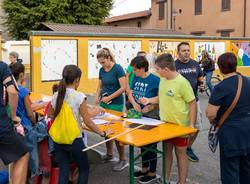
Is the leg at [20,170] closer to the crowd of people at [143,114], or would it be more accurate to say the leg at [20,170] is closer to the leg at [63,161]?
the crowd of people at [143,114]

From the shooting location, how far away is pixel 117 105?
559 cm

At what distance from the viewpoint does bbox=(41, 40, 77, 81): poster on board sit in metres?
13.0

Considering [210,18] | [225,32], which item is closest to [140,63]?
[225,32]

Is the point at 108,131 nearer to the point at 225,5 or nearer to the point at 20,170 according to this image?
the point at 20,170

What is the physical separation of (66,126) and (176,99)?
1.30 m

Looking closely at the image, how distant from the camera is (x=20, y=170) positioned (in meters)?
4.09

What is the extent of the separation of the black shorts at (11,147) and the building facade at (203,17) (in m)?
27.9

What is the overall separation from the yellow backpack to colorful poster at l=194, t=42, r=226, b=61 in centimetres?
1431

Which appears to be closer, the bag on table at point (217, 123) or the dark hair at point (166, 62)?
the bag on table at point (217, 123)

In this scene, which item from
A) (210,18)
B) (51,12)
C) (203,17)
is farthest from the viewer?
Result: (203,17)

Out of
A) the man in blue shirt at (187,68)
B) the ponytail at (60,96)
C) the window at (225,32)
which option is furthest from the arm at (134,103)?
the window at (225,32)

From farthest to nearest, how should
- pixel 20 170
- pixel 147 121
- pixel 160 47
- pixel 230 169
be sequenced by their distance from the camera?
pixel 160 47
pixel 147 121
pixel 20 170
pixel 230 169

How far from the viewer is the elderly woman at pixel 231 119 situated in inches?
142

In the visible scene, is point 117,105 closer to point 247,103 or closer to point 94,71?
point 247,103
